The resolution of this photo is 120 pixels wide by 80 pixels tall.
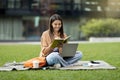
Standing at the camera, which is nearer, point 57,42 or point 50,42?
point 57,42

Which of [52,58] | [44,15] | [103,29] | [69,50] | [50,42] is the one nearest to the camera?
[52,58]

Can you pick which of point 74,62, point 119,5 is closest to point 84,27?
point 119,5

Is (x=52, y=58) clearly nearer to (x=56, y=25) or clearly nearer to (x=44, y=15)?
(x=56, y=25)

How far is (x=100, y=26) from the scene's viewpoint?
31312 mm

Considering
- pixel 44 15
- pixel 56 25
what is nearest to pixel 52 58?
pixel 56 25

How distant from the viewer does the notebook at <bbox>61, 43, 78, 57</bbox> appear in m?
9.55

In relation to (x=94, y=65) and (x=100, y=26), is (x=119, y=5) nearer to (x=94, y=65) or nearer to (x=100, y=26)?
(x=100, y=26)

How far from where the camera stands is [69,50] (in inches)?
383

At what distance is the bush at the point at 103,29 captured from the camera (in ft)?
103

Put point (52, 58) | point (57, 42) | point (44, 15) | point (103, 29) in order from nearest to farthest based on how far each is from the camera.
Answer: point (57, 42)
point (52, 58)
point (103, 29)
point (44, 15)

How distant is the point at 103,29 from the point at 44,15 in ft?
18.0

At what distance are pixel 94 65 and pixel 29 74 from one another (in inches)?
76.6

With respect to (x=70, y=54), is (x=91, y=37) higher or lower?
lower

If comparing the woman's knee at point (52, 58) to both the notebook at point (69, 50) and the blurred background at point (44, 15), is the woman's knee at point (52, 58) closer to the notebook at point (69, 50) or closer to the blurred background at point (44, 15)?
the notebook at point (69, 50)
